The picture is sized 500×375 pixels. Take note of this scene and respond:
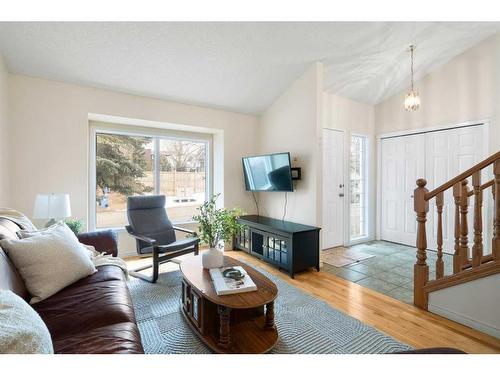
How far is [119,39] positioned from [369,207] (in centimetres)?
447

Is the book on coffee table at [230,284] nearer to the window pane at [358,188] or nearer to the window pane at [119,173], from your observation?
the window pane at [119,173]

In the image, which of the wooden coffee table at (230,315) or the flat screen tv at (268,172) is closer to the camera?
→ the wooden coffee table at (230,315)

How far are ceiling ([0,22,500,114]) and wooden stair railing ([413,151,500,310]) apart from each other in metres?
1.85

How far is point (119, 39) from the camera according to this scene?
8.26 feet

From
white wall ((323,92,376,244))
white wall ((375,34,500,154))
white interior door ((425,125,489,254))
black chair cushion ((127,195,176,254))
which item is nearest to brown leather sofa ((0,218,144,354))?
black chair cushion ((127,195,176,254))

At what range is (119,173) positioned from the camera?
3.77m

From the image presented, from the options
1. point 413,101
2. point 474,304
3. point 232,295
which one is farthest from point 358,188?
point 232,295

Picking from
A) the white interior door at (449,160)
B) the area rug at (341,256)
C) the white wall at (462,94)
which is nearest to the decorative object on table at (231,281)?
the area rug at (341,256)

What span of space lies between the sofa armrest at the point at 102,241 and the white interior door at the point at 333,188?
2940 millimetres

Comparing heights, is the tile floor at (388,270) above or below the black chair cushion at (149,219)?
below

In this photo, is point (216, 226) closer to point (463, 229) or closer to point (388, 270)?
point (463, 229)

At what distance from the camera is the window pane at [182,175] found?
13.6 ft

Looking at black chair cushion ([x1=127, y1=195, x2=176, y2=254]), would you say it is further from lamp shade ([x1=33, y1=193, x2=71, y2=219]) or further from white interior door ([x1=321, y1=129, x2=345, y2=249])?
white interior door ([x1=321, y1=129, x2=345, y2=249])

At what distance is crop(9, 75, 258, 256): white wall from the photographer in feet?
9.28
